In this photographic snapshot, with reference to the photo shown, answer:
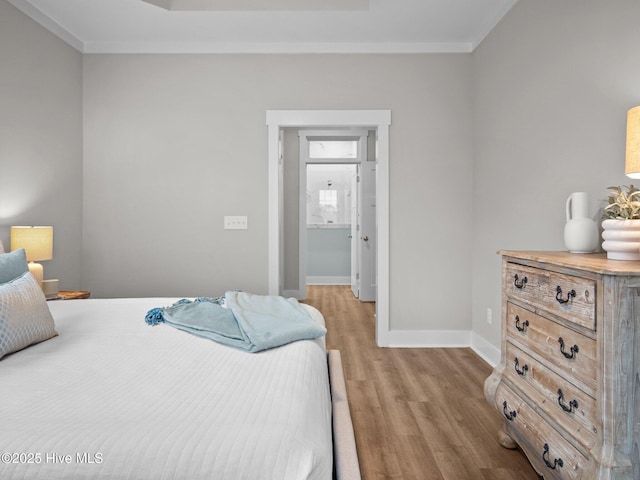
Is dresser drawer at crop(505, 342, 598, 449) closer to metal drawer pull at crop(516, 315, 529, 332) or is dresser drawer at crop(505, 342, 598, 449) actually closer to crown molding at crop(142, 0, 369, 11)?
metal drawer pull at crop(516, 315, 529, 332)

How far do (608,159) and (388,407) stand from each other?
180 centimetres

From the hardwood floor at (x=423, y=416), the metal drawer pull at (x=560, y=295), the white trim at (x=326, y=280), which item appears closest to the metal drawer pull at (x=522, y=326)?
the metal drawer pull at (x=560, y=295)

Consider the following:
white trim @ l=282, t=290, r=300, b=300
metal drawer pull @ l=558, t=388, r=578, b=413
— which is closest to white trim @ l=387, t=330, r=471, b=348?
metal drawer pull @ l=558, t=388, r=578, b=413

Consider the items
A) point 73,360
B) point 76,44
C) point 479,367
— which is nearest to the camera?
point 73,360

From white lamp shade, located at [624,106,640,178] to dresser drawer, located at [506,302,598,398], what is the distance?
25.2 inches

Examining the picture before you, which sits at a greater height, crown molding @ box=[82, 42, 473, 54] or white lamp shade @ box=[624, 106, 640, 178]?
crown molding @ box=[82, 42, 473, 54]

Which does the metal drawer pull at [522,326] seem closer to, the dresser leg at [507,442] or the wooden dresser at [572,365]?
the wooden dresser at [572,365]

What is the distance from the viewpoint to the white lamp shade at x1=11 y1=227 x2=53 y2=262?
2.57 meters

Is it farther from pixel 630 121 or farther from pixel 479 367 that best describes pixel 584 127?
pixel 479 367

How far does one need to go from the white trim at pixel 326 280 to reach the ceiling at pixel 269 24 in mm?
4546

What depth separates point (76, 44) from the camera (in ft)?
11.0

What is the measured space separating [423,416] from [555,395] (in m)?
Answer: 0.95

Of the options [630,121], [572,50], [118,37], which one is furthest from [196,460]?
[118,37]

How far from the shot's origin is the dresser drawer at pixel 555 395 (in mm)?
1295
